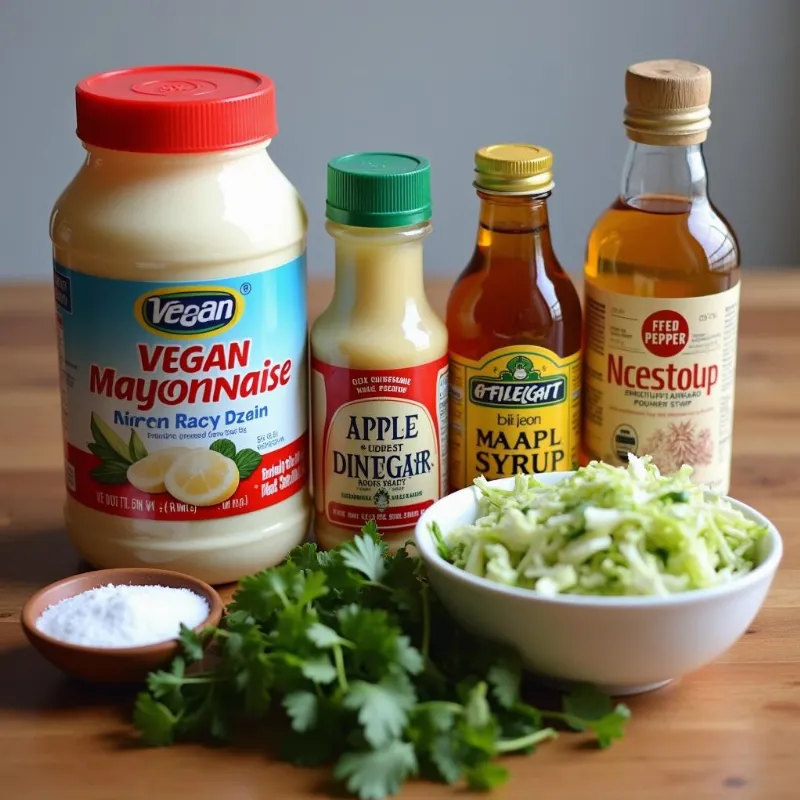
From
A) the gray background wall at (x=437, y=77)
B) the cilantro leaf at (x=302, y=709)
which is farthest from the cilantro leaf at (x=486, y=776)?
the gray background wall at (x=437, y=77)

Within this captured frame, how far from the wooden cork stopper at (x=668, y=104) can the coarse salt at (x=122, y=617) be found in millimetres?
538

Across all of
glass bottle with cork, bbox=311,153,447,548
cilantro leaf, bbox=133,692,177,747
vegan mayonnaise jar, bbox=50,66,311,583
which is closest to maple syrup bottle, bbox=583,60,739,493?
glass bottle with cork, bbox=311,153,447,548

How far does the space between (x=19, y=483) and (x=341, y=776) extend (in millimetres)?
648

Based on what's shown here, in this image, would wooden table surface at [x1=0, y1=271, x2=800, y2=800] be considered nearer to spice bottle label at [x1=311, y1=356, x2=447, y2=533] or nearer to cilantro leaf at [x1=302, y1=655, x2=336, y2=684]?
cilantro leaf at [x1=302, y1=655, x2=336, y2=684]

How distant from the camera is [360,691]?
87 centimetres

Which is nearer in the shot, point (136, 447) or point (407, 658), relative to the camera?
point (407, 658)

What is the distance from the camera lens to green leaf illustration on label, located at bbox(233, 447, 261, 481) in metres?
1.11

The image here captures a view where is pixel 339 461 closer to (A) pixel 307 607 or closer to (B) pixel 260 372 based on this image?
(B) pixel 260 372

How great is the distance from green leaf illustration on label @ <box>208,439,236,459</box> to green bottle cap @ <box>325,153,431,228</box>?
0.20 meters

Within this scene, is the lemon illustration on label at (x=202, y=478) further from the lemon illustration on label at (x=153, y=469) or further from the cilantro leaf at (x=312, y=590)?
the cilantro leaf at (x=312, y=590)

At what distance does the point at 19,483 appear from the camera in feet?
4.55

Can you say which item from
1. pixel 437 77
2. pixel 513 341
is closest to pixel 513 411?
pixel 513 341

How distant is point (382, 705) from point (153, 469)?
34 centimetres

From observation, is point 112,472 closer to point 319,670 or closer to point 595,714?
point 319,670
